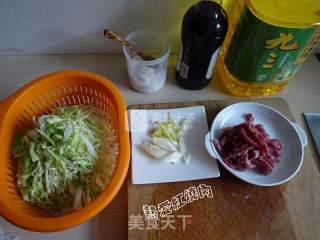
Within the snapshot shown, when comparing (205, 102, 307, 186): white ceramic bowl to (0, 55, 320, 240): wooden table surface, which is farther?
(0, 55, 320, 240): wooden table surface

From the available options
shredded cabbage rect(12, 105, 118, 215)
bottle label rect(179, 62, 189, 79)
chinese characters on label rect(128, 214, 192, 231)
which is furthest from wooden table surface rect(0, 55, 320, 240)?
chinese characters on label rect(128, 214, 192, 231)

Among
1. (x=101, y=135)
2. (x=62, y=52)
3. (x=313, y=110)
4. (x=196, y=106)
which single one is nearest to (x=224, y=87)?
(x=196, y=106)

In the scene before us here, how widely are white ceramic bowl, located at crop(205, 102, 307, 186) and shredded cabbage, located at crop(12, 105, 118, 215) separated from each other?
0.77 ft

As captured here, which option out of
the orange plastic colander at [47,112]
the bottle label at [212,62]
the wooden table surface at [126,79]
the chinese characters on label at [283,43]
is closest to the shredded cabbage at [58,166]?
the orange plastic colander at [47,112]

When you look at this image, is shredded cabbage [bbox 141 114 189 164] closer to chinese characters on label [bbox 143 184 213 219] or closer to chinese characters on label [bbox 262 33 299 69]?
chinese characters on label [bbox 143 184 213 219]

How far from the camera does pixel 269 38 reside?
21.1 inches

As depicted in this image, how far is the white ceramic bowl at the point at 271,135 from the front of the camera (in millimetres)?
541

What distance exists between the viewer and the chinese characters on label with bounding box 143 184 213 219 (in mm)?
518

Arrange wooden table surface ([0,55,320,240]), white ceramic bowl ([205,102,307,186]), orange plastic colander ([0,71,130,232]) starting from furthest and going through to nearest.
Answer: wooden table surface ([0,55,320,240])
white ceramic bowl ([205,102,307,186])
orange plastic colander ([0,71,130,232])

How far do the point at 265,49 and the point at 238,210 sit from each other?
0.32 meters

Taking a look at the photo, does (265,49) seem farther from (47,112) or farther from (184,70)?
(47,112)

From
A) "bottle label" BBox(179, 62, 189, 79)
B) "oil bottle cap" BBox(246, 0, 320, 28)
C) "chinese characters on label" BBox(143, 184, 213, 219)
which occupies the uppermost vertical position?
"oil bottle cap" BBox(246, 0, 320, 28)

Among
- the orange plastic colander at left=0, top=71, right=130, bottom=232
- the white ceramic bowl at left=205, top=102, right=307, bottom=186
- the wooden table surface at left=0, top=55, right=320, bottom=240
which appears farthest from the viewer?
the wooden table surface at left=0, top=55, right=320, bottom=240

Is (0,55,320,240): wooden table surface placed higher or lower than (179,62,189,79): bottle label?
lower
